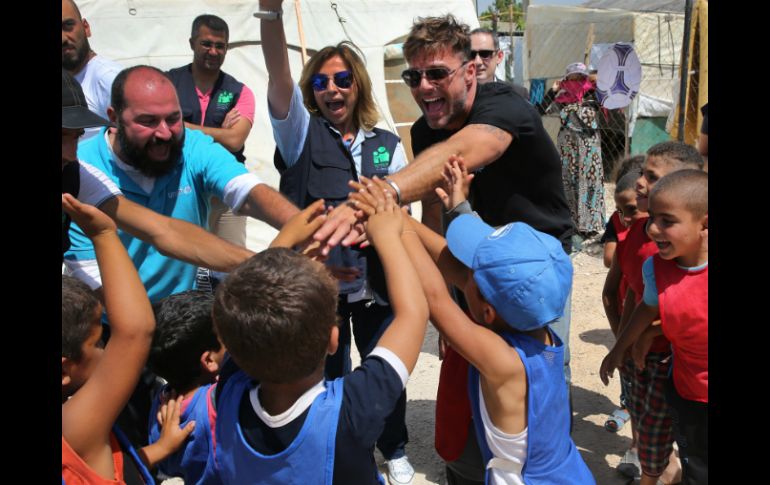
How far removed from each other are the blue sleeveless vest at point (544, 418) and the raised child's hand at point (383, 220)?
0.51 m

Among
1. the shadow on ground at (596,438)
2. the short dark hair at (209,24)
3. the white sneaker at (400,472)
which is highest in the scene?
the short dark hair at (209,24)

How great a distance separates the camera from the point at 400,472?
362 cm

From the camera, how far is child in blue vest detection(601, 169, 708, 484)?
253 centimetres

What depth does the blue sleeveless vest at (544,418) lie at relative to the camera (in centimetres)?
204

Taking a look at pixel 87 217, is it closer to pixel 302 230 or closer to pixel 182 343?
pixel 182 343

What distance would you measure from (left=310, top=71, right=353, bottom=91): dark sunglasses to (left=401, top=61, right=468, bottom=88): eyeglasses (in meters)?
0.56

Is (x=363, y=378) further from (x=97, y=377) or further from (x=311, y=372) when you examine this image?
(x=97, y=377)

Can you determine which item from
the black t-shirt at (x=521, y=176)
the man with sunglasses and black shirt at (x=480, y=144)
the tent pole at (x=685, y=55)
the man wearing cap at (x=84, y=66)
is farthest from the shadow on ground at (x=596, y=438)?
the tent pole at (x=685, y=55)

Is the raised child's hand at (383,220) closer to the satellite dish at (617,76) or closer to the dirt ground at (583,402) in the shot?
the dirt ground at (583,402)

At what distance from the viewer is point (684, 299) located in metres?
2.56

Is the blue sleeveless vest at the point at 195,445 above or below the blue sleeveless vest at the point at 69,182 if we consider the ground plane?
A: below

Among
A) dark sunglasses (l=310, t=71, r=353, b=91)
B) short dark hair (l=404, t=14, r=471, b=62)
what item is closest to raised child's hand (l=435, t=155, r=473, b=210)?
short dark hair (l=404, t=14, r=471, b=62)

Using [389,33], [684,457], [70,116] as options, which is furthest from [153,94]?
[389,33]

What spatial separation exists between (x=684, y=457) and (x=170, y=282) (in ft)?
7.43
